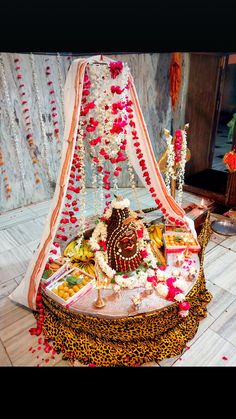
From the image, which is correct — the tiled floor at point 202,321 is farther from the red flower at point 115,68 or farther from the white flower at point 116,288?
the red flower at point 115,68

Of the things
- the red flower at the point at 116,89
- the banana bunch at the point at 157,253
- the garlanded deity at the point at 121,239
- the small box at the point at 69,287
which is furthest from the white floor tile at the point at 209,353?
the red flower at the point at 116,89

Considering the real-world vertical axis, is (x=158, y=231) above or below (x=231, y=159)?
below

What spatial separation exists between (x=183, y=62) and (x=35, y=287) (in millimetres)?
6374

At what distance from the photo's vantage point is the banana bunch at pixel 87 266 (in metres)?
4.07

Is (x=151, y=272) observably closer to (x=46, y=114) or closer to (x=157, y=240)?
(x=157, y=240)

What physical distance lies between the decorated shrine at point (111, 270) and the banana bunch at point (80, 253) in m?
0.01

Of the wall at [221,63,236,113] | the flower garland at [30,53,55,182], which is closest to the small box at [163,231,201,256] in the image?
the flower garland at [30,53,55,182]

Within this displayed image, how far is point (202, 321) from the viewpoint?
12.4 feet

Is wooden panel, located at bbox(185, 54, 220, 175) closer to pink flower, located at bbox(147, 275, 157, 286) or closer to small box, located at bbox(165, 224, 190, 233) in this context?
small box, located at bbox(165, 224, 190, 233)

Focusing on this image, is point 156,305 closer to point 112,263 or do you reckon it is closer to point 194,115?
point 112,263

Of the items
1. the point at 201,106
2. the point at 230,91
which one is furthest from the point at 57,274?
the point at 230,91

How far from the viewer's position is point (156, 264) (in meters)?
4.07

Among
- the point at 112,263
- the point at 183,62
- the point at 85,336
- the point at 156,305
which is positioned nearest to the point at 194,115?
the point at 183,62

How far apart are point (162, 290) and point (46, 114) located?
5395 millimetres
